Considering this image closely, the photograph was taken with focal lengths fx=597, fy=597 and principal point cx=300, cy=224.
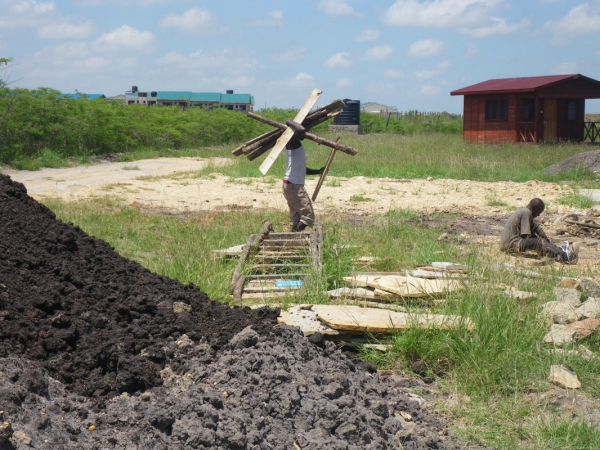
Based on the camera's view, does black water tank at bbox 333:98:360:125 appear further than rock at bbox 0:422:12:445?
Yes

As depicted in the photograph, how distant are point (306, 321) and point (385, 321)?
0.62 meters

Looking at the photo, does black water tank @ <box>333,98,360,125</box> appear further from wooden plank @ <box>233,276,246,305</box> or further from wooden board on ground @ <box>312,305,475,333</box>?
wooden board on ground @ <box>312,305,475,333</box>

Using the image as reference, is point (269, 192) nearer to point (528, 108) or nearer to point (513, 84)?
point (528, 108)

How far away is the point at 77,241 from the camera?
539 cm

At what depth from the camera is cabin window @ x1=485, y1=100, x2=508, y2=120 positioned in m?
29.7

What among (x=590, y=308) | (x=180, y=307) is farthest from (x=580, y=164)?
(x=180, y=307)

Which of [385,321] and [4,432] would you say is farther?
[385,321]

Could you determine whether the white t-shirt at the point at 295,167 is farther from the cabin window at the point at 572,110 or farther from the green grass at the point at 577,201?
the cabin window at the point at 572,110

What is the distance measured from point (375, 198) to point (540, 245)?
6.22 meters

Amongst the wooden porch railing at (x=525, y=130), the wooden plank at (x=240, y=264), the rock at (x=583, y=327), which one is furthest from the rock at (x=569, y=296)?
the wooden porch railing at (x=525, y=130)

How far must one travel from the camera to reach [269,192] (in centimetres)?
1547

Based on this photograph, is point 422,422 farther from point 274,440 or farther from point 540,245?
point 540,245

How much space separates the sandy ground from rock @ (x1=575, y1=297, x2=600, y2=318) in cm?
660

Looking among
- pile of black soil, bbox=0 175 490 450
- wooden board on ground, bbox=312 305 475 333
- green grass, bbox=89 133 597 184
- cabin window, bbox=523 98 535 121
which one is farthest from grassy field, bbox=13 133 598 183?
pile of black soil, bbox=0 175 490 450
